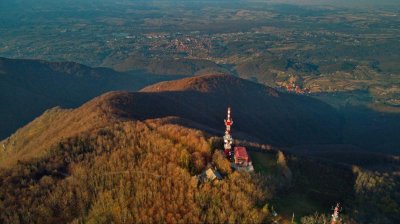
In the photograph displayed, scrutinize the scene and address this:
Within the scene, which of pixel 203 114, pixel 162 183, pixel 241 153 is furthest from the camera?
pixel 203 114

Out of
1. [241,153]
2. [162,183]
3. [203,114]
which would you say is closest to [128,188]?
[162,183]

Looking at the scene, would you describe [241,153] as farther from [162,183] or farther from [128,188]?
[128,188]

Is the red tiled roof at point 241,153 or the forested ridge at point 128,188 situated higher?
the red tiled roof at point 241,153

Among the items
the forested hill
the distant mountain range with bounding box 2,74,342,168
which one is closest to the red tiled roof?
the forested hill

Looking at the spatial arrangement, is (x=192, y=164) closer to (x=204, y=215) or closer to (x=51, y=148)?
(x=204, y=215)

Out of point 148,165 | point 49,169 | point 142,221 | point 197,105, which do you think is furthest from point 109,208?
point 197,105

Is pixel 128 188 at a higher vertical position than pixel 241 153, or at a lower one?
lower

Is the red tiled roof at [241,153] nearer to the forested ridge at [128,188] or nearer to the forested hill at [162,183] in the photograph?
the forested hill at [162,183]

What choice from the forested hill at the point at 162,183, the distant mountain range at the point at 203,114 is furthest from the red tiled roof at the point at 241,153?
the distant mountain range at the point at 203,114

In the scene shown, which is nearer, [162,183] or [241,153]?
[162,183]

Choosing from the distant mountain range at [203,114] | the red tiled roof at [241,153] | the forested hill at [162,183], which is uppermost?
the red tiled roof at [241,153]

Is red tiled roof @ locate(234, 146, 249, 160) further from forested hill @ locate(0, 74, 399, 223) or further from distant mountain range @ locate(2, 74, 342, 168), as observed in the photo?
distant mountain range @ locate(2, 74, 342, 168)
